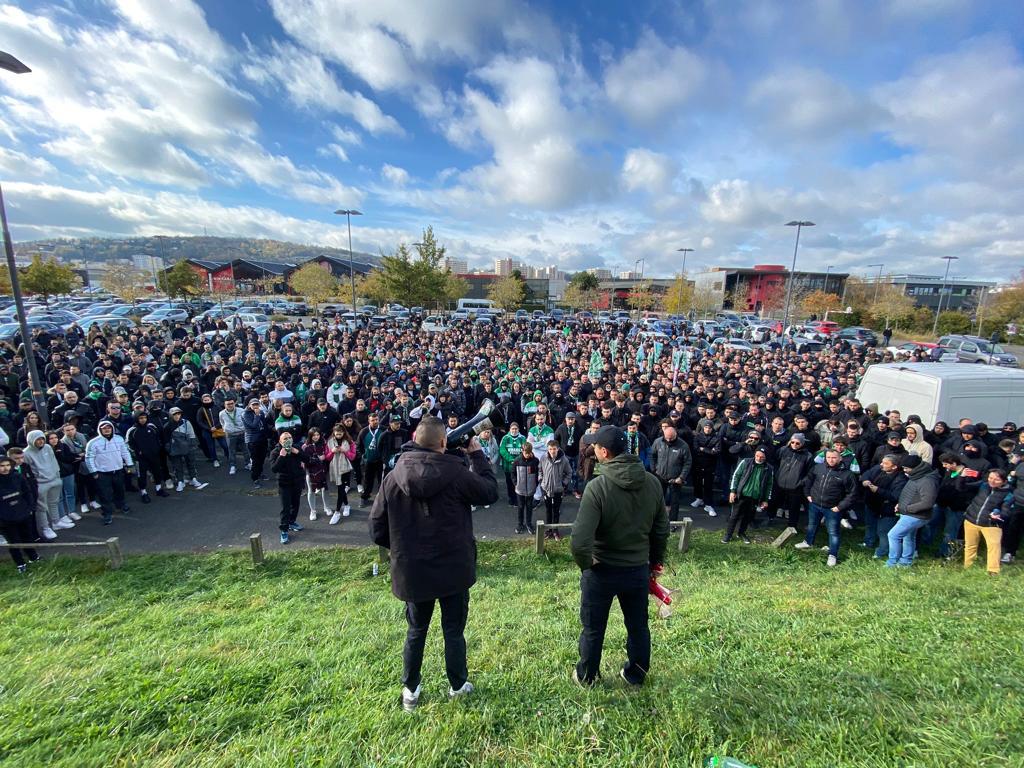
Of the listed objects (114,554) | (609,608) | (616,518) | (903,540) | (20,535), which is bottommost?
(114,554)

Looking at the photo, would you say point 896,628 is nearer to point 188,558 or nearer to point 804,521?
point 804,521

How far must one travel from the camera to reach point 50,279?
38031 millimetres

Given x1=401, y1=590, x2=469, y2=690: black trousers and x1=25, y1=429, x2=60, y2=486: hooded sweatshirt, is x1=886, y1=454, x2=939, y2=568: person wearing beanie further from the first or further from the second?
x1=25, y1=429, x2=60, y2=486: hooded sweatshirt

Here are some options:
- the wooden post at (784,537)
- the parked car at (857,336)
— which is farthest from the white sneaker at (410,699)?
the parked car at (857,336)

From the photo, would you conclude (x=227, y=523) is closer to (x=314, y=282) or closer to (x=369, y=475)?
(x=369, y=475)

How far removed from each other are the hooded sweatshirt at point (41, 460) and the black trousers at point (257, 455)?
9.17ft

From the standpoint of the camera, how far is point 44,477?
6535 mm

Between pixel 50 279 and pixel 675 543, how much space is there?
182 feet

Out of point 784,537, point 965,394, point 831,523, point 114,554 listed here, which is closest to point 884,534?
point 831,523

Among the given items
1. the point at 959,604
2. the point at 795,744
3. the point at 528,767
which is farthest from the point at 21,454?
the point at 959,604

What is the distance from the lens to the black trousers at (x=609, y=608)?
289cm

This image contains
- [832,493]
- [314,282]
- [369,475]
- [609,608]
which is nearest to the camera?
[609,608]

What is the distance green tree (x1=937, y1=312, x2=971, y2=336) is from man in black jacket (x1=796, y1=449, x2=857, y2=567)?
46371 millimetres

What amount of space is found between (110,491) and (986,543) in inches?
Answer: 532
